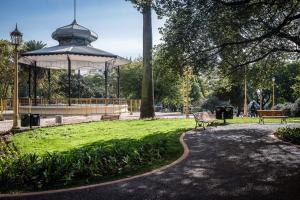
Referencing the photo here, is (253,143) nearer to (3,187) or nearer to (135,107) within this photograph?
(3,187)

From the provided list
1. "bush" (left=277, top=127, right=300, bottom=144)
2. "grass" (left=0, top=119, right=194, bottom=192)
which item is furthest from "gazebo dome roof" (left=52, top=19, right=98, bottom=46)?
"bush" (left=277, top=127, right=300, bottom=144)

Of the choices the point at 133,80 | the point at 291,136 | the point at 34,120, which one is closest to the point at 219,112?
the point at 291,136

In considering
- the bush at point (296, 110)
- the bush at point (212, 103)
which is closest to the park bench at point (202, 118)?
the bush at point (296, 110)

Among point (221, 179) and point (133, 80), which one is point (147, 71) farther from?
point (133, 80)

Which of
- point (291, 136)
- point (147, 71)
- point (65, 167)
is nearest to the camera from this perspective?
point (65, 167)

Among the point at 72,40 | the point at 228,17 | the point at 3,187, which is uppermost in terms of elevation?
the point at 72,40

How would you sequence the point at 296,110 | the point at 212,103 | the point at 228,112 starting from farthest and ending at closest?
the point at 212,103, the point at 296,110, the point at 228,112

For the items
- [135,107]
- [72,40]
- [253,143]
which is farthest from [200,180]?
[135,107]

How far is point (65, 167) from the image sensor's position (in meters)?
7.36

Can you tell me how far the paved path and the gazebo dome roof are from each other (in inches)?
1041

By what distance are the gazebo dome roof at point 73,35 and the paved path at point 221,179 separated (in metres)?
26.4

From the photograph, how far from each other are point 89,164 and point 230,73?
10967mm

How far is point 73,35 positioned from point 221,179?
29865 mm

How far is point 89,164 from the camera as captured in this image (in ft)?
26.2
